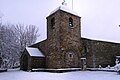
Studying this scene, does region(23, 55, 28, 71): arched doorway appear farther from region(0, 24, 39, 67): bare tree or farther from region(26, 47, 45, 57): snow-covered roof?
region(0, 24, 39, 67): bare tree

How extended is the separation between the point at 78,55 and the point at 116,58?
6262mm

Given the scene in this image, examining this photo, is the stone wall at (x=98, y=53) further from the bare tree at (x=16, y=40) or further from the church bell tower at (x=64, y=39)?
the bare tree at (x=16, y=40)

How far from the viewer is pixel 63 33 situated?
83.4 feet

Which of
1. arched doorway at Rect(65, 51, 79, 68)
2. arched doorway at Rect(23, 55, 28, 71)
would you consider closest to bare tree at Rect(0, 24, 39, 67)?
arched doorway at Rect(23, 55, 28, 71)

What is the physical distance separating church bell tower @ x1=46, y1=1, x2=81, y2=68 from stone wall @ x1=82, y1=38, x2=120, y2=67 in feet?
3.80

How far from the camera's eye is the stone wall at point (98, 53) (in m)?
26.9

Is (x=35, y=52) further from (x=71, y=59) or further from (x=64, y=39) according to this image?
(x=71, y=59)

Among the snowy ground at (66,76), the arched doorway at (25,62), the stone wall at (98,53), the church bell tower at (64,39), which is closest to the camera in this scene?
the snowy ground at (66,76)

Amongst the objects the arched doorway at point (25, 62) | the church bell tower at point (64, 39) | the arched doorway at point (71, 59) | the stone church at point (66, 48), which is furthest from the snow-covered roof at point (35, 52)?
the arched doorway at point (71, 59)

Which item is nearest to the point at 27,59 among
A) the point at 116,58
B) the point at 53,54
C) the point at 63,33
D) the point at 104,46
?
the point at 53,54

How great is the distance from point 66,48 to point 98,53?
5.02 meters

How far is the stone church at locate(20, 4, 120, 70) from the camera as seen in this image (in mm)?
25219

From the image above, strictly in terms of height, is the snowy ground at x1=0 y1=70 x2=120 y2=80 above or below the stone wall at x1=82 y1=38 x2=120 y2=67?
below

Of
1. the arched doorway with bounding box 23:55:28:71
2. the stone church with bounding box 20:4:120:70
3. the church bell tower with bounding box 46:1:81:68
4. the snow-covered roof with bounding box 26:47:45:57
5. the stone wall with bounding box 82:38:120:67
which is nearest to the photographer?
the church bell tower with bounding box 46:1:81:68
